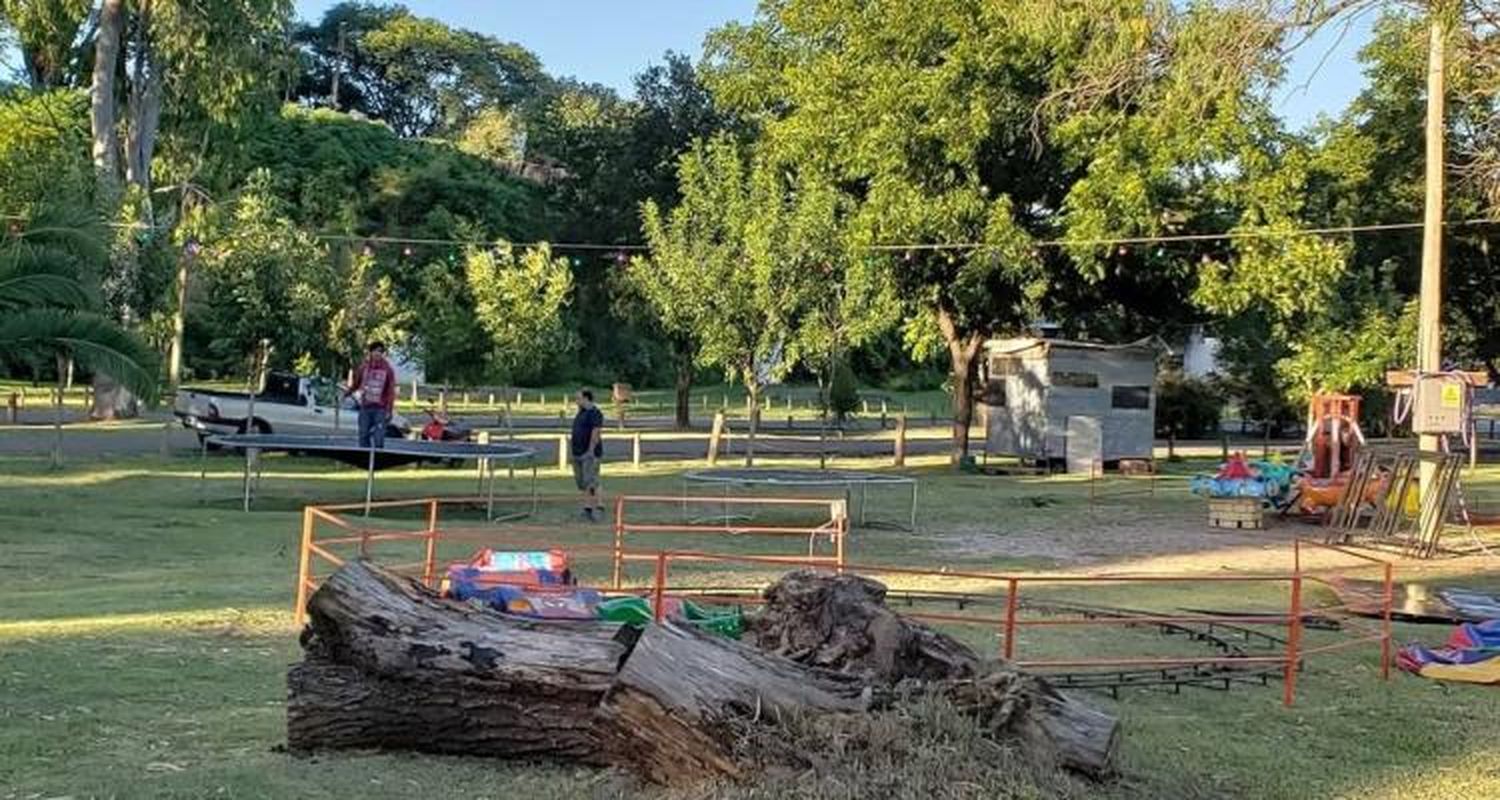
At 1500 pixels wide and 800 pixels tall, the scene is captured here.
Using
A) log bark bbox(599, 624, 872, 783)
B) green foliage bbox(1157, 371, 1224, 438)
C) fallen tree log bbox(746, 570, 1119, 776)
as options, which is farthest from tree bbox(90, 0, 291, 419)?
log bark bbox(599, 624, 872, 783)

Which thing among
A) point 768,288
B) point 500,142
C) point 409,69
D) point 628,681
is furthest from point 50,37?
point 409,69

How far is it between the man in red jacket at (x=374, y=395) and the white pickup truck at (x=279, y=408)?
10251mm

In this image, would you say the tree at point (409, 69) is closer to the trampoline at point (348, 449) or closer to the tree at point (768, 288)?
the tree at point (768, 288)

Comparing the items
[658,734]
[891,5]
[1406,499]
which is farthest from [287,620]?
[891,5]

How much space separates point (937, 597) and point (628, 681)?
6.66 meters

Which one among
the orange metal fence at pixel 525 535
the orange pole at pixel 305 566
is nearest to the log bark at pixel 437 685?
the orange metal fence at pixel 525 535

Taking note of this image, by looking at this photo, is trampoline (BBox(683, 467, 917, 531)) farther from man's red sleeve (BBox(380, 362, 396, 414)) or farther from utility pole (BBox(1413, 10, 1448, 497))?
utility pole (BBox(1413, 10, 1448, 497))

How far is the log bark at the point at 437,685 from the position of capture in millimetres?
6480

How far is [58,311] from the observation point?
1716cm

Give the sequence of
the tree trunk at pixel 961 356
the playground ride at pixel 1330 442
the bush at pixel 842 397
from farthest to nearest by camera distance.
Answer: the bush at pixel 842 397, the tree trunk at pixel 961 356, the playground ride at pixel 1330 442

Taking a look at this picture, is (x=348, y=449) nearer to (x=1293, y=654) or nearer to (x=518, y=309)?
(x=518, y=309)

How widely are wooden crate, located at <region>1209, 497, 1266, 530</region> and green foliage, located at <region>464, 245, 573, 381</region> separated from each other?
1729 cm

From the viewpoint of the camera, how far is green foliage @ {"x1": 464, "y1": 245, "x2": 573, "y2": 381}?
32.9m

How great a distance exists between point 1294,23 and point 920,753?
11.7 metres
